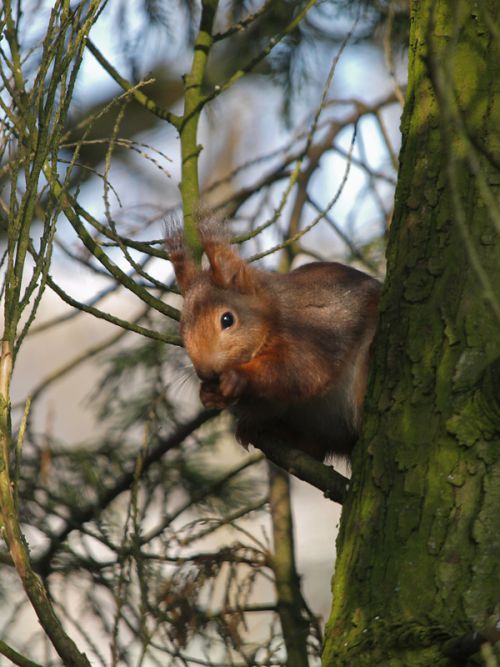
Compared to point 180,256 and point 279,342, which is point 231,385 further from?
point 180,256

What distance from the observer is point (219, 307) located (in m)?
2.01

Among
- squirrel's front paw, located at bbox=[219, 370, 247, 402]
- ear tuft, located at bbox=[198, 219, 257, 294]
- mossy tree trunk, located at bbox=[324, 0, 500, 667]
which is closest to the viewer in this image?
mossy tree trunk, located at bbox=[324, 0, 500, 667]

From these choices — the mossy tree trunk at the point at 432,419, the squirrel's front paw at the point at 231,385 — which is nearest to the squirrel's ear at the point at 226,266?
the squirrel's front paw at the point at 231,385

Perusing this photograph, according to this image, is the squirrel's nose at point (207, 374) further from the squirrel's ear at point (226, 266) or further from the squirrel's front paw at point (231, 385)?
the squirrel's ear at point (226, 266)

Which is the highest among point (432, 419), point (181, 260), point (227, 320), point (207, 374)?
point (181, 260)

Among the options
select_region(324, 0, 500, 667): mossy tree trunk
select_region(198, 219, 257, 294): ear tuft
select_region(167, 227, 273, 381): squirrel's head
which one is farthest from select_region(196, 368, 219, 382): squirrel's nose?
select_region(324, 0, 500, 667): mossy tree trunk

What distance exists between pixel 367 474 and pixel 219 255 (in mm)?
745

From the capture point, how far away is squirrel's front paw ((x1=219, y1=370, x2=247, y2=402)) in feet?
6.03

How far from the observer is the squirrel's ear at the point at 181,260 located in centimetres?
213

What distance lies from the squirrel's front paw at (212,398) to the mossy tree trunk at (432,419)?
378mm

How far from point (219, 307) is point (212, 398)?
0.80 feet

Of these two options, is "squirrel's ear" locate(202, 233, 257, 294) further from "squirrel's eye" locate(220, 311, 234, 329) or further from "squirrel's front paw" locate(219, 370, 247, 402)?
"squirrel's front paw" locate(219, 370, 247, 402)

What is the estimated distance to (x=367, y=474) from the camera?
Result: 4.91ft

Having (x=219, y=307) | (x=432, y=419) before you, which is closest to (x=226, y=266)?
(x=219, y=307)
